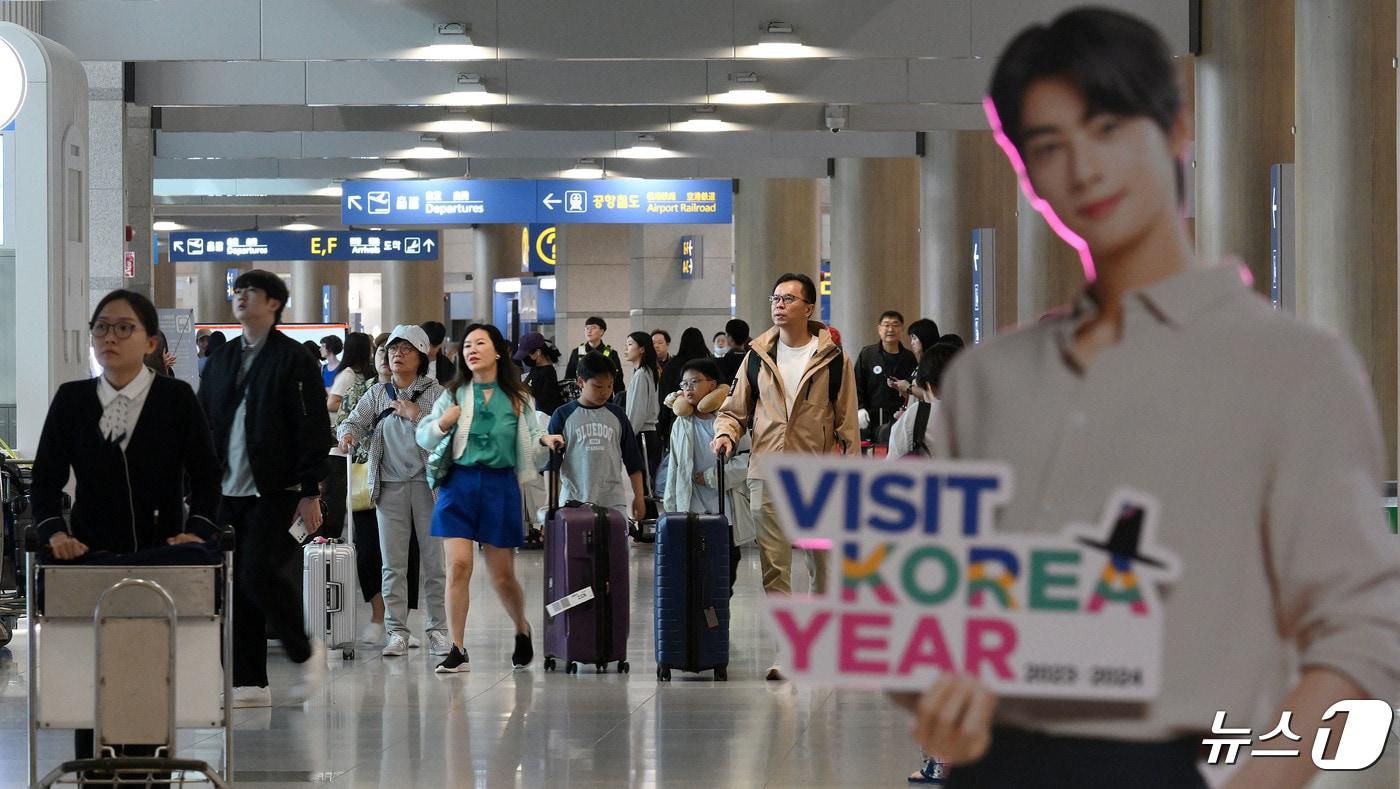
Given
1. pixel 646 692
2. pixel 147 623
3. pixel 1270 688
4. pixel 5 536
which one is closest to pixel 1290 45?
pixel 646 692

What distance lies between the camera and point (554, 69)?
1617 centimetres

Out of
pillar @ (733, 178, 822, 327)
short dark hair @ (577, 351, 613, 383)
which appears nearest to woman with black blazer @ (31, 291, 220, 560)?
short dark hair @ (577, 351, 613, 383)

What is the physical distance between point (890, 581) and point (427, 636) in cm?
817

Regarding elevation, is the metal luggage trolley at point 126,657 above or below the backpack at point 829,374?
below

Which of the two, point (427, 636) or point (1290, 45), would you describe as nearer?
point (427, 636)

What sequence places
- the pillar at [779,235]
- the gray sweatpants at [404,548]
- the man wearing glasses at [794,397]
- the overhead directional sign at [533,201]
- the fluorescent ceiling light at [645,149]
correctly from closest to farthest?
1. the man wearing glasses at [794,397]
2. the gray sweatpants at [404,548]
3. the fluorescent ceiling light at [645,149]
4. the overhead directional sign at [533,201]
5. the pillar at [779,235]

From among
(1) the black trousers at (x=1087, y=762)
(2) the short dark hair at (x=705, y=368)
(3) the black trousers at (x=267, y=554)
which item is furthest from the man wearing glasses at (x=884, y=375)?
(1) the black trousers at (x=1087, y=762)

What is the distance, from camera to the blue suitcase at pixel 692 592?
29.5ft

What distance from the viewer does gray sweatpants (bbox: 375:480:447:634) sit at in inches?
385

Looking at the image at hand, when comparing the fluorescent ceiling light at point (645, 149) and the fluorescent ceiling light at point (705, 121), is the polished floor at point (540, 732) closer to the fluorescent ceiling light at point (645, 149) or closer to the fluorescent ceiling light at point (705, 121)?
the fluorescent ceiling light at point (705, 121)

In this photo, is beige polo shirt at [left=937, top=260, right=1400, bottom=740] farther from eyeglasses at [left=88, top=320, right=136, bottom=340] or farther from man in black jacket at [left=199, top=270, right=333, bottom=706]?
man in black jacket at [left=199, top=270, right=333, bottom=706]

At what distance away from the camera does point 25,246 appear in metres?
10.3

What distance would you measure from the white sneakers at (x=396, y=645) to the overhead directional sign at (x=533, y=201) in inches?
674

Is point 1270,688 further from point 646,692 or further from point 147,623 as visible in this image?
point 646,692
